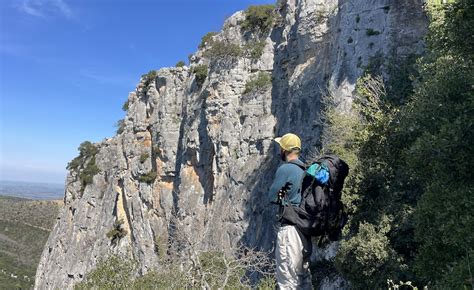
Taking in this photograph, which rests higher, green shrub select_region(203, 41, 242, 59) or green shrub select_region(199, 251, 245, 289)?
green shrub select_region(203, 41, 242, 59)

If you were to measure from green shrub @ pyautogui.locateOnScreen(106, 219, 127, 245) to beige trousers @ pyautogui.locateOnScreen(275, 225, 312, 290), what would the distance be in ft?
126

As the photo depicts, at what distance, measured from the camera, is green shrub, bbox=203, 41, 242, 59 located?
3231cm

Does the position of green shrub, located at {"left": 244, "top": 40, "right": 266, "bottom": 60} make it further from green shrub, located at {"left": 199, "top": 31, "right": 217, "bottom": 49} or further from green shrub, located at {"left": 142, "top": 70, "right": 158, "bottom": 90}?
green shrub, located at {"left": 142, "top": 70, "right": 158, "bottom": 90}

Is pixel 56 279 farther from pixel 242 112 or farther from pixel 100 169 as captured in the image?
pixel 242 112

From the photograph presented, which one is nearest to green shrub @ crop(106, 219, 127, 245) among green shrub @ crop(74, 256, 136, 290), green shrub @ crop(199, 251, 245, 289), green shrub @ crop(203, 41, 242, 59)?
green shrub @ crop(74, 256, 136, 290)

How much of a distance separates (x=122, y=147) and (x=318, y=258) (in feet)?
108

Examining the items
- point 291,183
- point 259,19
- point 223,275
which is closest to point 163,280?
point 223,275

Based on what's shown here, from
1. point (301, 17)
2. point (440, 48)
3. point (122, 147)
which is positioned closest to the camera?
point (440, 48)

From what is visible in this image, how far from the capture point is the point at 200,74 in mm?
35406

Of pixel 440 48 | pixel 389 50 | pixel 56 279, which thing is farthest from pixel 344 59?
pixel 56 279

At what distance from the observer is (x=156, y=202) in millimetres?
38344

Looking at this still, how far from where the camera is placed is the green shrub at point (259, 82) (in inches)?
1182

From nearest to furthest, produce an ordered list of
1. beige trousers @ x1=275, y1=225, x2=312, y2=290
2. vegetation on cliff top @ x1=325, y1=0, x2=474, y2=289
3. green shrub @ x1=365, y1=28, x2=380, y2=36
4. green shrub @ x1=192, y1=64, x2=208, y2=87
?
beige trousers @ x1=275, y1=225, x2=312, y2=290, vegetation on cliff top @ x1=325, y1=0, x2=474, y2=289, green shrub @ x1=365, y1=28, x2=380, y2=36, green shrub @ x1=192, y1=64, x2=208, y2=87

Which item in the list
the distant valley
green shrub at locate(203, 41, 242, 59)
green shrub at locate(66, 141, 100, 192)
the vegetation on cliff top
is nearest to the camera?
the vegetation on cliff top
